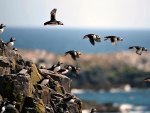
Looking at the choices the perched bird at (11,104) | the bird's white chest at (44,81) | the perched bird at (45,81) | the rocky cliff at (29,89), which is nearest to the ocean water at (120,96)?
the rocky cliff at (29,89)

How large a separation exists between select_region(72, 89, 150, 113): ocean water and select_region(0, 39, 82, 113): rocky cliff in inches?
2473

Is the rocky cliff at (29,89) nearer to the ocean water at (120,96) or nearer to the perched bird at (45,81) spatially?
the perched bird at (45,81)

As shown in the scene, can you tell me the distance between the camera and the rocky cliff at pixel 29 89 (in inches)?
790

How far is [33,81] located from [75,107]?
6.74 ft

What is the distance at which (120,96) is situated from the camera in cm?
9600

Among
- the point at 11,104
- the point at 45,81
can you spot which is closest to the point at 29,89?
the point at 45,81

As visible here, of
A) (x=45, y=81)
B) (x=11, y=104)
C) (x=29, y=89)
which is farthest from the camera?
(x=45, y=81)

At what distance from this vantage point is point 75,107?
22438 millimetres

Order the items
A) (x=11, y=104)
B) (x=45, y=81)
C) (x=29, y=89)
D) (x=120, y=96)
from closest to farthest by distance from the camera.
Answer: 1. (x=11, y=104)
2. (x=29, y=89)
3. (x=45, y=81)
4. (x=120, y=96)

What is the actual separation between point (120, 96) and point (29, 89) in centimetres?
7620

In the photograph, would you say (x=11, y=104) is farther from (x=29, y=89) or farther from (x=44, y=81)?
(x=44, y=81)

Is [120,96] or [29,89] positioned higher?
[29,89]

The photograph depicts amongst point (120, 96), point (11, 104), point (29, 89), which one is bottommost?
point (120, 96)

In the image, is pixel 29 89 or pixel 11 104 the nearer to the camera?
pixel 11 104
